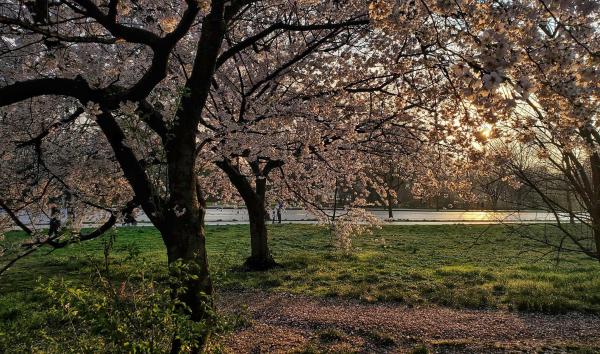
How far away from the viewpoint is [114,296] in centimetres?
377

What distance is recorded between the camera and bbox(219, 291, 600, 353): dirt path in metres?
7.01

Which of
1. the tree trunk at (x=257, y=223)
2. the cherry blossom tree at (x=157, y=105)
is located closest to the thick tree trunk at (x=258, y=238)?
the tree trunk at (x=257, y=223)

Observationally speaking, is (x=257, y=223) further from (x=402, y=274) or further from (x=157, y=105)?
(x=157, y=105)

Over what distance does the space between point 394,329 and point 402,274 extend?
5603 millimetres

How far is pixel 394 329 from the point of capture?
794cm

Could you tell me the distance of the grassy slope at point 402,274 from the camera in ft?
32.8

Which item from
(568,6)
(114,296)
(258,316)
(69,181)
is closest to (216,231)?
(69,181)

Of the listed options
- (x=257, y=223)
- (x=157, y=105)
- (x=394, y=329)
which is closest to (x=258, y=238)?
(x=257, y=223)

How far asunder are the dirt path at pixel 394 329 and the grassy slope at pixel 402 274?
0.80 m

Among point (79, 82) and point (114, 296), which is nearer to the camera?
point (114, 296)

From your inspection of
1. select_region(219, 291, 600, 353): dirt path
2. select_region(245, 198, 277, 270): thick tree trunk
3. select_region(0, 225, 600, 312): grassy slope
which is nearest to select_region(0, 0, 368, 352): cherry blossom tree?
select_region(0, 225, 600, 312): grassy slope

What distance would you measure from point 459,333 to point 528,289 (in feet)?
14.4

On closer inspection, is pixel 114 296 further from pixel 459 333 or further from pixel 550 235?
pixel 550 235

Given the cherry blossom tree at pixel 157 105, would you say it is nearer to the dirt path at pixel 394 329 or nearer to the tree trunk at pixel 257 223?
the dirt path at pixel 394 329
